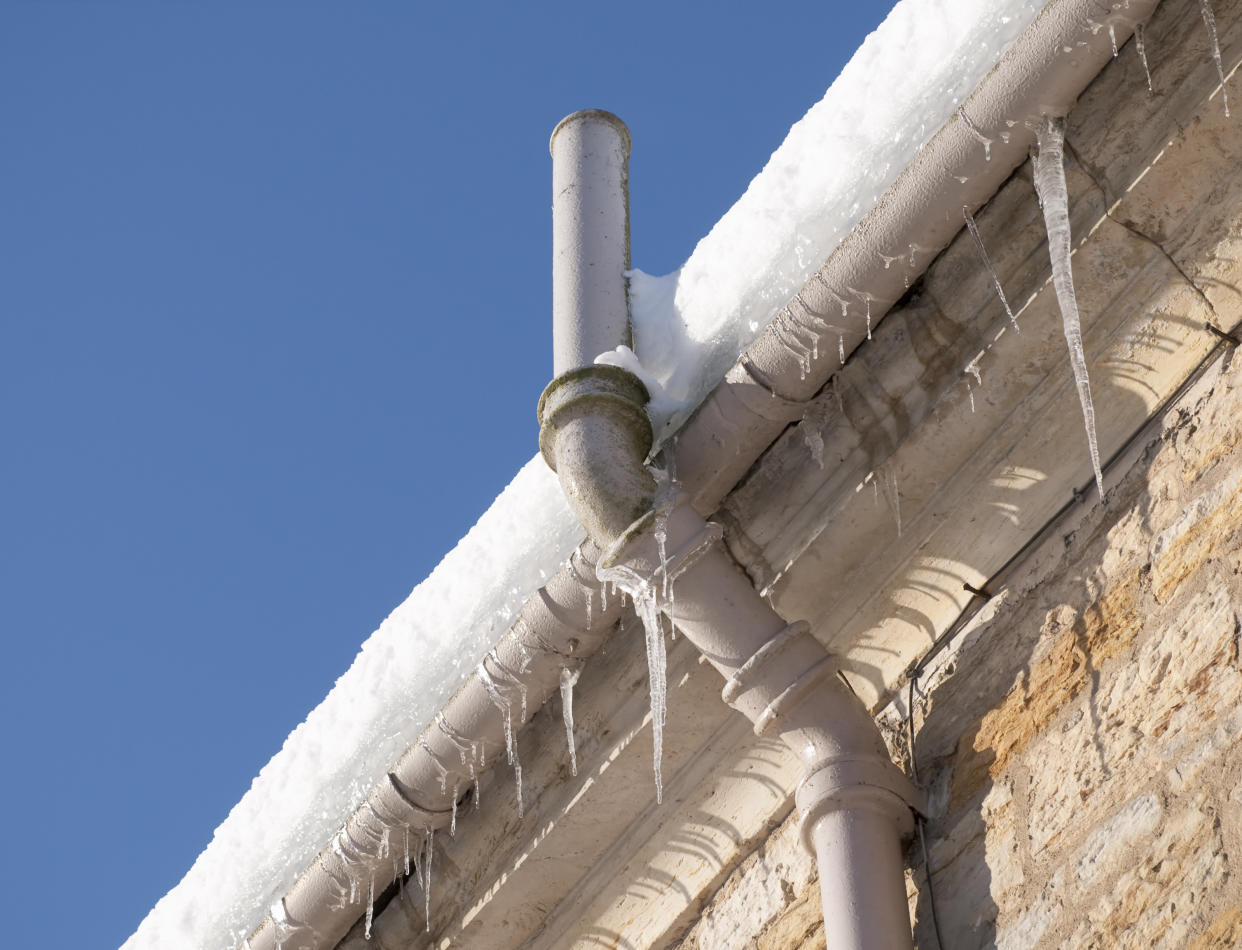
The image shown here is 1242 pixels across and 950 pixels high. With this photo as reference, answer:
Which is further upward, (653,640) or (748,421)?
(748,421)

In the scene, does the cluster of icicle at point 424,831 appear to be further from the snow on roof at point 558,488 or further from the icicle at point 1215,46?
the icicle at point 1215,46

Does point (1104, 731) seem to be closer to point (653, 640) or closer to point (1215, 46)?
point (653, 640)

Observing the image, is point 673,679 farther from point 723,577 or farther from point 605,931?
point 605,931

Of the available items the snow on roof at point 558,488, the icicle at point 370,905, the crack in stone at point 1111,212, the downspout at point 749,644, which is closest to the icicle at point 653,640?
the downspout at point 749,644

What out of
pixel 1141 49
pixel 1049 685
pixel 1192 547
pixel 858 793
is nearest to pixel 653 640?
pixel 858 793

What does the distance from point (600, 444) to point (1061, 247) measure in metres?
0.82

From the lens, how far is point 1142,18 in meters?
2.82

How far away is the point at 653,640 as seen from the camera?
312 cm

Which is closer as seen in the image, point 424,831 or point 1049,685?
point 1049,685

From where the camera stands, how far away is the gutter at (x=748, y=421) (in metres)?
2.86

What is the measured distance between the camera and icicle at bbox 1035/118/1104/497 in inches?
109

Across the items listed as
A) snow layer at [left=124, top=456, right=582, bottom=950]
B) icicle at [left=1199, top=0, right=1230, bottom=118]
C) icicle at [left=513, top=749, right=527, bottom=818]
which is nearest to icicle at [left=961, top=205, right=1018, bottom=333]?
icicle at [left=1199, top=0, right=1230, bottom=118]

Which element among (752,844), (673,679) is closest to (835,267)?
(673,679)

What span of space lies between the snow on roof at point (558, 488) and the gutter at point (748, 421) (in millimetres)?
149
